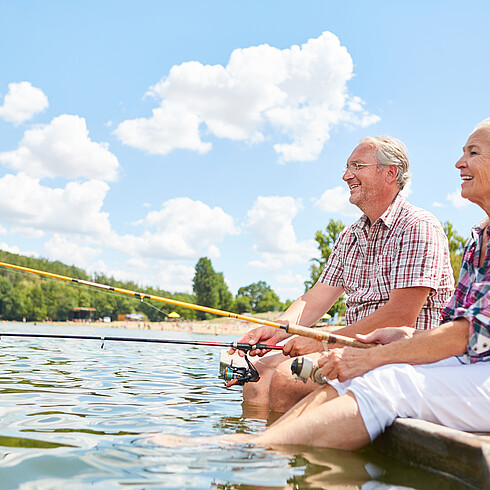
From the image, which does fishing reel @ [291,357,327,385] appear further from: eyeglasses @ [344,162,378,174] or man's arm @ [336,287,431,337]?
eyeglasses @ [344,162,378,174]

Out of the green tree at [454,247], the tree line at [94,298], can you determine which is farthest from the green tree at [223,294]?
the green tree at [454,247]

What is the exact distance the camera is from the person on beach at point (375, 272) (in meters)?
3.75

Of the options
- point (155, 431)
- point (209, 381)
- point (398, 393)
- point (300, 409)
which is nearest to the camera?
point (398, 393)

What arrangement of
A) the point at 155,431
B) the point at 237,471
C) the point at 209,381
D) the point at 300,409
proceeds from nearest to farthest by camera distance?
the point at 237,471 < the point at 300,409 < the point at 155,431 < the point at 209,381

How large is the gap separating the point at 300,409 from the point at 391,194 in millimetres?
2156

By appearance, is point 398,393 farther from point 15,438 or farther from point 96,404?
point 96,404

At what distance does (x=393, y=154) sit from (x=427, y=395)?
2.20m

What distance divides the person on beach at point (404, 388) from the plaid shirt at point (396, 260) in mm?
943

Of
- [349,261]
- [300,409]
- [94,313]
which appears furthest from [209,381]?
[94,313]

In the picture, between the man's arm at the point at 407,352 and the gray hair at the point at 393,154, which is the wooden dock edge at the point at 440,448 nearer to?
the man's arm at the point at 407,352

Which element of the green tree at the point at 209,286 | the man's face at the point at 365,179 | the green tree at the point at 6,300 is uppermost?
the green tree at the point at 209,286

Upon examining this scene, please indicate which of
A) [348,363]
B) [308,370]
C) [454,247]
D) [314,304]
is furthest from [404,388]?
[454,247]

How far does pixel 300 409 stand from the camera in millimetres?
2752

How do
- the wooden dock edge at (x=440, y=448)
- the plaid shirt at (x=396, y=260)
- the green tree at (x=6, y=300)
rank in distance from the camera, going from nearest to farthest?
the wooden dock edge at (x=440, y=448)
the plaid shirt at (x=396, y=260)
the green tree at (x=6, y=300)
